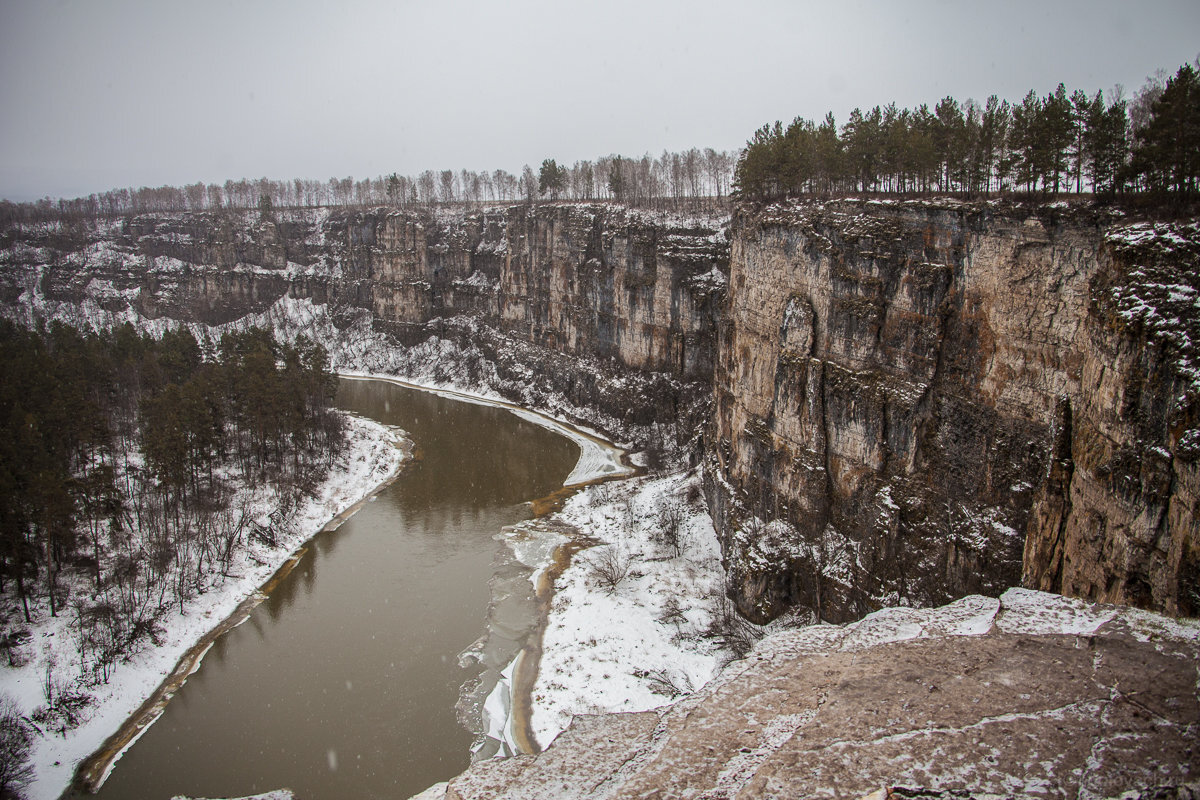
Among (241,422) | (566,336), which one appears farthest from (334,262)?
(241,422)

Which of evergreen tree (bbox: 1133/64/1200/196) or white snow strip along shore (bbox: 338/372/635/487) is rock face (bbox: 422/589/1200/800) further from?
white snow strip along shore (bbox: 338/372/635/487)

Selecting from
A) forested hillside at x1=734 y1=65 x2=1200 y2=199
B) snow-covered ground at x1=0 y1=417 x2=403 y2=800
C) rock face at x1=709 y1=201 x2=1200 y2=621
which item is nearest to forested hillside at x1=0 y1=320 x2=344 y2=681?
snow-covered ground at x1=0 y1=417 x2=403 y2=800

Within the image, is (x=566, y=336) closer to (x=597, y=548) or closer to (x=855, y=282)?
(x=597, y=548)

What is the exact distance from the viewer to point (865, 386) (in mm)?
27906

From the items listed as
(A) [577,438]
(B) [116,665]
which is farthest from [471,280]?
(B) [116,665]

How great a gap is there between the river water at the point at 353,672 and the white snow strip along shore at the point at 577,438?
508cm

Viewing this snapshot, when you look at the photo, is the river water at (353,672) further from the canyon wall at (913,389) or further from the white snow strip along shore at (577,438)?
the canyon wall at (913,389)

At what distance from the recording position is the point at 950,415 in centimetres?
2459

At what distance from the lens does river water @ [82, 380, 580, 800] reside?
23250mm

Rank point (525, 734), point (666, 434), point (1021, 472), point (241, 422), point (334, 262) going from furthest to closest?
point (334, 262)
point (666, 434)
point (241, 422)
point (525, 734)
point (1021, 472)

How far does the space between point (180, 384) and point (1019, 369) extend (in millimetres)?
59710

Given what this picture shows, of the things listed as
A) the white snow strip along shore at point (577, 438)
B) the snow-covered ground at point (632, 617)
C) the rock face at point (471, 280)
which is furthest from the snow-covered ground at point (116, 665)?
the rock face at point (471, 280)

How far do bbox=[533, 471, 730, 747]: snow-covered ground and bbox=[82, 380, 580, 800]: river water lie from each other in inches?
144

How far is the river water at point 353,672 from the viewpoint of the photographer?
2325 centimetres
